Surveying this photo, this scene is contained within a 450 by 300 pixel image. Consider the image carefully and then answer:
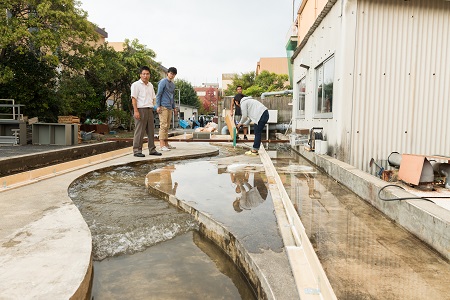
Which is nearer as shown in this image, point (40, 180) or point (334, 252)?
point (334, 252)

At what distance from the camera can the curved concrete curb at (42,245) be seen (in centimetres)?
192

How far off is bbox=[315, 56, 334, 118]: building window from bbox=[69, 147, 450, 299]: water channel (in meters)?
2.80

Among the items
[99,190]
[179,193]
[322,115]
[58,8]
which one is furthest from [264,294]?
[58,8]

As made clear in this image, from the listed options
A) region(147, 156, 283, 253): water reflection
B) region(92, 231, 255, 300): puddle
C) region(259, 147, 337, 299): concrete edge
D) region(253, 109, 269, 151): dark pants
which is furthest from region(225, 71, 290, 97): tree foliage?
region(92, 231, 255, 300): puddle

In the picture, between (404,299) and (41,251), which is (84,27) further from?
(404,299)

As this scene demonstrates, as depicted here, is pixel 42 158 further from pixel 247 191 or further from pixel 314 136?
pixel 314 136

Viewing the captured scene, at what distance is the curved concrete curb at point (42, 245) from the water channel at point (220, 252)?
234 mm

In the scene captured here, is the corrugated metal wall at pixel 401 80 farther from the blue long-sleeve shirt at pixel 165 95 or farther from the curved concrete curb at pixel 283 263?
the blue long-sleeve shirt at pixel 165 95

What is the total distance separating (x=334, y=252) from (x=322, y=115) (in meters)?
5.51

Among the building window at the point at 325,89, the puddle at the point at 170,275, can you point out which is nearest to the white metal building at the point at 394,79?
the building window at the point at 325,89

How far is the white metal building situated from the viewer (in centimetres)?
568

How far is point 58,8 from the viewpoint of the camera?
16391 mm

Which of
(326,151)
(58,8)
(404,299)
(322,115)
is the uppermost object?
(58,8)

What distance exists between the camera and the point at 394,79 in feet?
18.8
